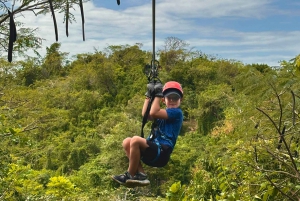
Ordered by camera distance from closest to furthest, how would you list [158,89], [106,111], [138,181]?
1. [158,89]
2. [138,181]
3. [106,111]

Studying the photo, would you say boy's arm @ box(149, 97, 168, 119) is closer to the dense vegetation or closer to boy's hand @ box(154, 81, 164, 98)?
boy's hand @ box(154, 81, 164, 98)

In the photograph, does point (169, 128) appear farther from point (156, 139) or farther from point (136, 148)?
point (136, 148)

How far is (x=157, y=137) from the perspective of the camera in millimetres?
2783

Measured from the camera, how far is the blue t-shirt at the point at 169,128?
2721 mm

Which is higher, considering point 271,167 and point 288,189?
point 288,189

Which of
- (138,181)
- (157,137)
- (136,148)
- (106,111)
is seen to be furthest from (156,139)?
(106,111)

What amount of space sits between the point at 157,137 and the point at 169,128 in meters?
0.10

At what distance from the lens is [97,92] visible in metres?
31.5

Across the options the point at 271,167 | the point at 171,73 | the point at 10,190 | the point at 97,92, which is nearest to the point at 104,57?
the point at 97,92

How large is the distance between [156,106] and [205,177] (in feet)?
11.1

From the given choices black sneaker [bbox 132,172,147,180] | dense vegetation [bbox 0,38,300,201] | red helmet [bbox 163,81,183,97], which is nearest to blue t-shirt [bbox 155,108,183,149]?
red helmet [bbox 163,81,183,97]

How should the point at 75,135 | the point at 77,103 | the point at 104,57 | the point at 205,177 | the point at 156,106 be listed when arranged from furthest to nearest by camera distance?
1. the point at 104,57
2. the point at 77,103
3. the point at 75,135
4. the point at 205,177
5. the point at 156,106

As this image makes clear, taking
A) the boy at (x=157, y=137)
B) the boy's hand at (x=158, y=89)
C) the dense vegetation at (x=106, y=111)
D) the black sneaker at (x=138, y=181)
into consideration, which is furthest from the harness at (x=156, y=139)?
the dense vegetation at (x=106, y=111)

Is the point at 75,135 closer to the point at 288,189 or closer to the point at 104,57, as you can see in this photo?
the point at 104,57
